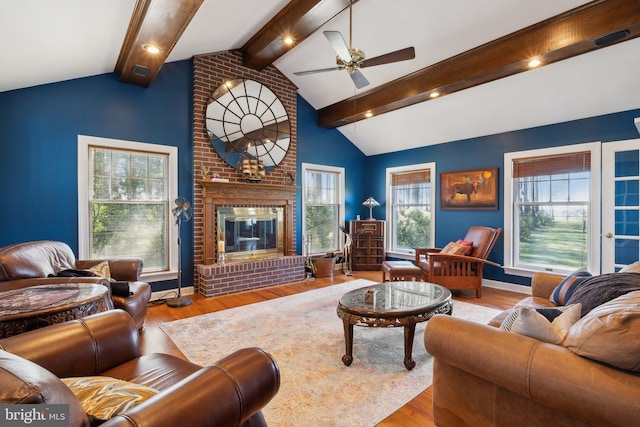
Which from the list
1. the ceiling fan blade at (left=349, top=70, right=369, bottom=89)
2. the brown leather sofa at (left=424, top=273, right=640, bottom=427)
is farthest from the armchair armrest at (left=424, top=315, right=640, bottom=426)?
the ceiling fan blade at (left=349, top=70, right=369, bottom=89)

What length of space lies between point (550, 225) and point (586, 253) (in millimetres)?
551

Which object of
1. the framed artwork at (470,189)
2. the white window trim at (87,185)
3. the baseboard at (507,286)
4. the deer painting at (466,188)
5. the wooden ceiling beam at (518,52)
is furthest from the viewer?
the deer painting at (466,188)

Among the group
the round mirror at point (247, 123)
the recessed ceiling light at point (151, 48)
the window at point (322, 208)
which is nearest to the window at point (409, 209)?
the window at point (322, 208)

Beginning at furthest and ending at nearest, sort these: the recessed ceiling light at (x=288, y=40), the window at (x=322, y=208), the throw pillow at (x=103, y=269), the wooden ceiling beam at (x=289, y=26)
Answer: the window at (x=322, y=208), the recessed ceiling light at (x=288, y=40), the wooden ceiling beam at (x=289, y=26), the throw pillow at (x=103, y=269)

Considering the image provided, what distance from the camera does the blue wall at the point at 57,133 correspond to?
127 inches

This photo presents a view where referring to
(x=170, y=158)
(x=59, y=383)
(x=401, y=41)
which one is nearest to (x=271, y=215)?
(x=170, y=158)

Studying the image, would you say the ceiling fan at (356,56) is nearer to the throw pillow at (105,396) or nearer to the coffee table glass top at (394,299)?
the coffee table glass top at (394,299)

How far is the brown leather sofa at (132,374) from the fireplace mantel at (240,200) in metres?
2.87

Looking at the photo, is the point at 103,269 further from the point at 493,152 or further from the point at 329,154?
the point at 493,152

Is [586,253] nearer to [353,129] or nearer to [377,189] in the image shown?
[377,189]

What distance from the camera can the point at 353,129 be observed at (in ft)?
20.2

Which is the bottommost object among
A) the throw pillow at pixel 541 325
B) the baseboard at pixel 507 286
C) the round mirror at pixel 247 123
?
the baseboard at pixel 507 286

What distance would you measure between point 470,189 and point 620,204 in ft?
6.02

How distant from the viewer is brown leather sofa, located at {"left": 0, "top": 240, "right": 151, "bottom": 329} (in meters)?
2.37
